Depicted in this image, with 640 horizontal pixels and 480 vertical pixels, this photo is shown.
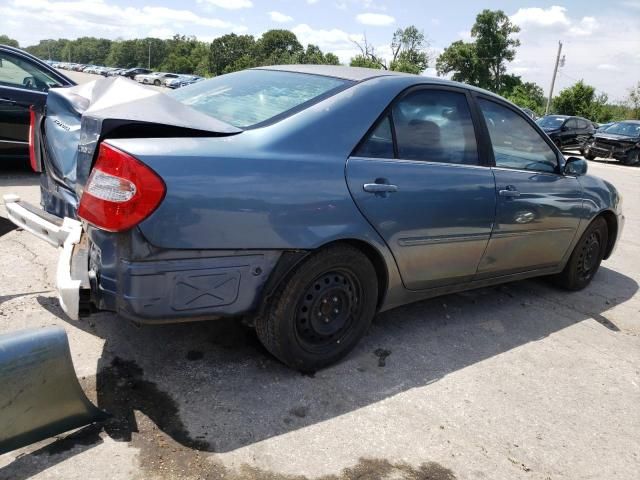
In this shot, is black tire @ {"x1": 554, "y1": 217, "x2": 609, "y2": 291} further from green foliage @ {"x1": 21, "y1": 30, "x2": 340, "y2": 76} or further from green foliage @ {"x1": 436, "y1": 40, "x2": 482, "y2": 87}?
green foliage @ {"x1": 436, "y1": 40, "x2": 482, "y2": 87}

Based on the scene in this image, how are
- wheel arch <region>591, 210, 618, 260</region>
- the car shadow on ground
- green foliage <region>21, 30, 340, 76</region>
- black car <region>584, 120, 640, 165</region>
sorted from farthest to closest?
1. green foliage <region>21, 30, 340, 76</region>
2. black car <region>584, 120, 640, 165</region>
3. wheel arch <region>591, 210, 618, 260</region>
4. the car shadow on ground

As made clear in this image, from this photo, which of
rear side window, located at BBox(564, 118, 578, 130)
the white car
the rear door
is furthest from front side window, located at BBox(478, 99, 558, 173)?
the white car

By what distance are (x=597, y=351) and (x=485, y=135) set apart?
1.67m

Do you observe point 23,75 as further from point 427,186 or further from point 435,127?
point 427,186

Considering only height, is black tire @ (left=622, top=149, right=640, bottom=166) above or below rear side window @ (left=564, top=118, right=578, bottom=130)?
below

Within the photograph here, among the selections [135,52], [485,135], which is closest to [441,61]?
[485,135]

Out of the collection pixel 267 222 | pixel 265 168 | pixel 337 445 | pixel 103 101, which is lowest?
pixel 337 445

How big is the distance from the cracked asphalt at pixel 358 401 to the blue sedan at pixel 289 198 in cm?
32

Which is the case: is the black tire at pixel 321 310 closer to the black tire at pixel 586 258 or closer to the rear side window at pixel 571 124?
the black tire at pixel 586 258

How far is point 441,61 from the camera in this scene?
66875 millimetres

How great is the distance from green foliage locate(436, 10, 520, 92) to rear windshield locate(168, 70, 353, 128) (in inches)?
2615

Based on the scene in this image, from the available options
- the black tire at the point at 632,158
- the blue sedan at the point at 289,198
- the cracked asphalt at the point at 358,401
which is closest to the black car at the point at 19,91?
the cracked asphalt at the point at 358,401

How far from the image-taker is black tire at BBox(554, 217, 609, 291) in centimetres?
479

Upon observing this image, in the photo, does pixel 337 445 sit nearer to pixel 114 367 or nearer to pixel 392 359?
pixel 392 359
